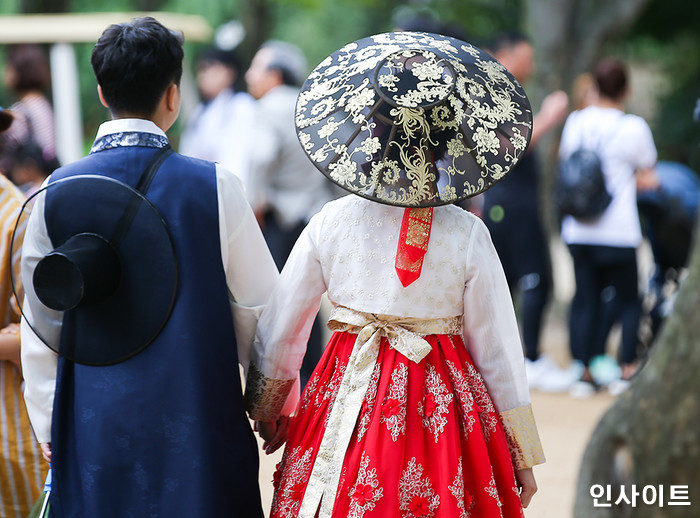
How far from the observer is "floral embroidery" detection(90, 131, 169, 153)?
8.41ft

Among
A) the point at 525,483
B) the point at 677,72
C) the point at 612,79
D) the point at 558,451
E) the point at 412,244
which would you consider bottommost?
the point at 558,451

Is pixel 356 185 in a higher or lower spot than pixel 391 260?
higher

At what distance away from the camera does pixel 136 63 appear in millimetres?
2502

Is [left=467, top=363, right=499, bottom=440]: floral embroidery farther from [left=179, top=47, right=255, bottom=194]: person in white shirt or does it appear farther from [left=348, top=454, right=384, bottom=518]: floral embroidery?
[left=179, top=47, right=255, bottom=194]: person in white shirt

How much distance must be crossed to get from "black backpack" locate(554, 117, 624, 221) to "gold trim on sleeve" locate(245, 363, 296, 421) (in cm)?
381

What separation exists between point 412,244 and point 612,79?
409 centimetres

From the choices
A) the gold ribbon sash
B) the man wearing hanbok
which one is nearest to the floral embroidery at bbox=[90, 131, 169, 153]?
the man wearing hanbok

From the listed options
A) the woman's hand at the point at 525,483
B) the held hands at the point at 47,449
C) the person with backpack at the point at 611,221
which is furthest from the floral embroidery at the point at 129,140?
the person with backpack at the point at 611,221

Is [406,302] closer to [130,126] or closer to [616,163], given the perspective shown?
[130,126]

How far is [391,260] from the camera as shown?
258cm

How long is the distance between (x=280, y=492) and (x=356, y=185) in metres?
0.88

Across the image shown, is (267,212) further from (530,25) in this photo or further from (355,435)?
(530,25)

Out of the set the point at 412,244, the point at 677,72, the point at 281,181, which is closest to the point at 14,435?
the point at 412,244

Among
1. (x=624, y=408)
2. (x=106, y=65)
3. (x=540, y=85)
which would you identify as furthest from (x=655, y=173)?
(x=106, y=65)
